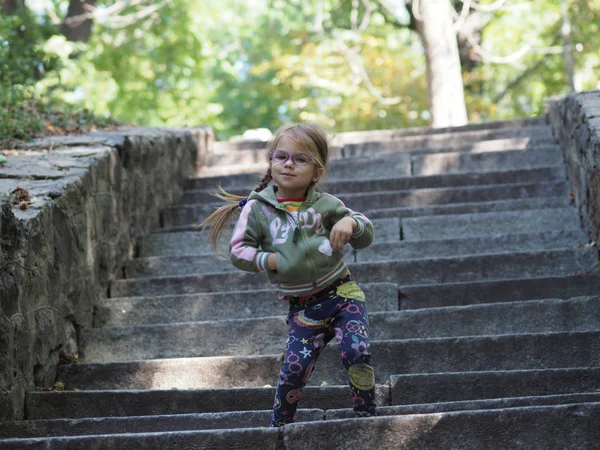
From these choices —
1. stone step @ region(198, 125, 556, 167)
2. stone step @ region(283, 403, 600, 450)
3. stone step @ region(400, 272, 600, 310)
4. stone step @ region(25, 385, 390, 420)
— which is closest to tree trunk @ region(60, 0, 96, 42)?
stone step @ region(198, 125, 556, 167)

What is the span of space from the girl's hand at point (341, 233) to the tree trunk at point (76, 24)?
35.5 ft

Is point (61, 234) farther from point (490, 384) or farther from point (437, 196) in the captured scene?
point (437, 196)

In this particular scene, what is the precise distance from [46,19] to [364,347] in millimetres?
10277

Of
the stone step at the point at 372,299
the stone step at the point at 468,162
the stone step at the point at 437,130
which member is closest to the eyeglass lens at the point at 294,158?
the stone step at the point at 372,299

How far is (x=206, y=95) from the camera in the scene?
22578mm

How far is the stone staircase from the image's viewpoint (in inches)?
110

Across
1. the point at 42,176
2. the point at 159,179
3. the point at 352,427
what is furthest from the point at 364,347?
the point at 159,179

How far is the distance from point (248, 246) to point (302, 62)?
1166cm

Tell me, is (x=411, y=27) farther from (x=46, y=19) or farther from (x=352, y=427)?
(x=352, y=427)

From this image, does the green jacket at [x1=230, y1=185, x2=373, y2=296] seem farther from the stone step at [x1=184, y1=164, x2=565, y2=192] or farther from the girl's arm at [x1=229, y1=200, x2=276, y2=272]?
the stone step at [x1=184, y1=164, x2=565, y2=192]

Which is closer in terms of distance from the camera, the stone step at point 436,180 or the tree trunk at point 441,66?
the stone step at point 436,180

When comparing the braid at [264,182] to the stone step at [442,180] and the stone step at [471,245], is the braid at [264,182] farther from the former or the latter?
the stone step at [442,180]

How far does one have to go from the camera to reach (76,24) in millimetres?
12914

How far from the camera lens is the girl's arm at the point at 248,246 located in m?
3.00
